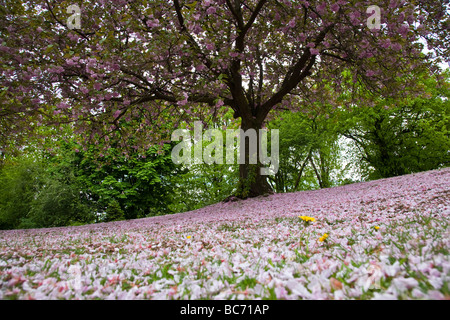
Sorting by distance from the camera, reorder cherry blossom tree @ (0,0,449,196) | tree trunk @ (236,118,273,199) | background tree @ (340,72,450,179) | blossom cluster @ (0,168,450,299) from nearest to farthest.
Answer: blossom cluster @ (0,168,450,299)
cherry blossom tree @ (0,0,449,196)
tree trunk @ (236,118,273,199)
background tree @ (340,72,450,179)

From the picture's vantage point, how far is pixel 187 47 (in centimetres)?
857

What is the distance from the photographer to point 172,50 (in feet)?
28.1

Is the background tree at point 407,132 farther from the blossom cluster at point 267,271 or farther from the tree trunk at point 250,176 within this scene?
the blossom cluster at point 267,271

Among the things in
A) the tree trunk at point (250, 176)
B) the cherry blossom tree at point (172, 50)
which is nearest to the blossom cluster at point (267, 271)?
the cherry blossom tree at point (172, 50)

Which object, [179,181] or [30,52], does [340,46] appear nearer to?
[30,52]

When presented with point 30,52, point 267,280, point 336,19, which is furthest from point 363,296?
point 30,52

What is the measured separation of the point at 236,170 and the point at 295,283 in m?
20.0

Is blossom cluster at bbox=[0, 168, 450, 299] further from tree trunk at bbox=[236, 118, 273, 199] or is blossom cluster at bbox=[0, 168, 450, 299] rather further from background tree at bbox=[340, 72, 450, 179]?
background tree at bbox=[340, 72, 450, 179]

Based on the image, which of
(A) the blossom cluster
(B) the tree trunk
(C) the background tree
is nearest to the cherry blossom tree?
(B) the tree trunk

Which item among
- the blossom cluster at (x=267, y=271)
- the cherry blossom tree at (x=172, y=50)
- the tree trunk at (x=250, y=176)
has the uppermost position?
the cherry blossom tree at (x=172, y=50)

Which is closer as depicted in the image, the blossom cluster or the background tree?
the blossom cluster

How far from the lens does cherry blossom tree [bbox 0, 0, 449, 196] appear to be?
816 centimetres

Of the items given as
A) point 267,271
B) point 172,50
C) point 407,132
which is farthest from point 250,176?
point 407,132

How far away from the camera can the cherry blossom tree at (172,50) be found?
8.16 metres
